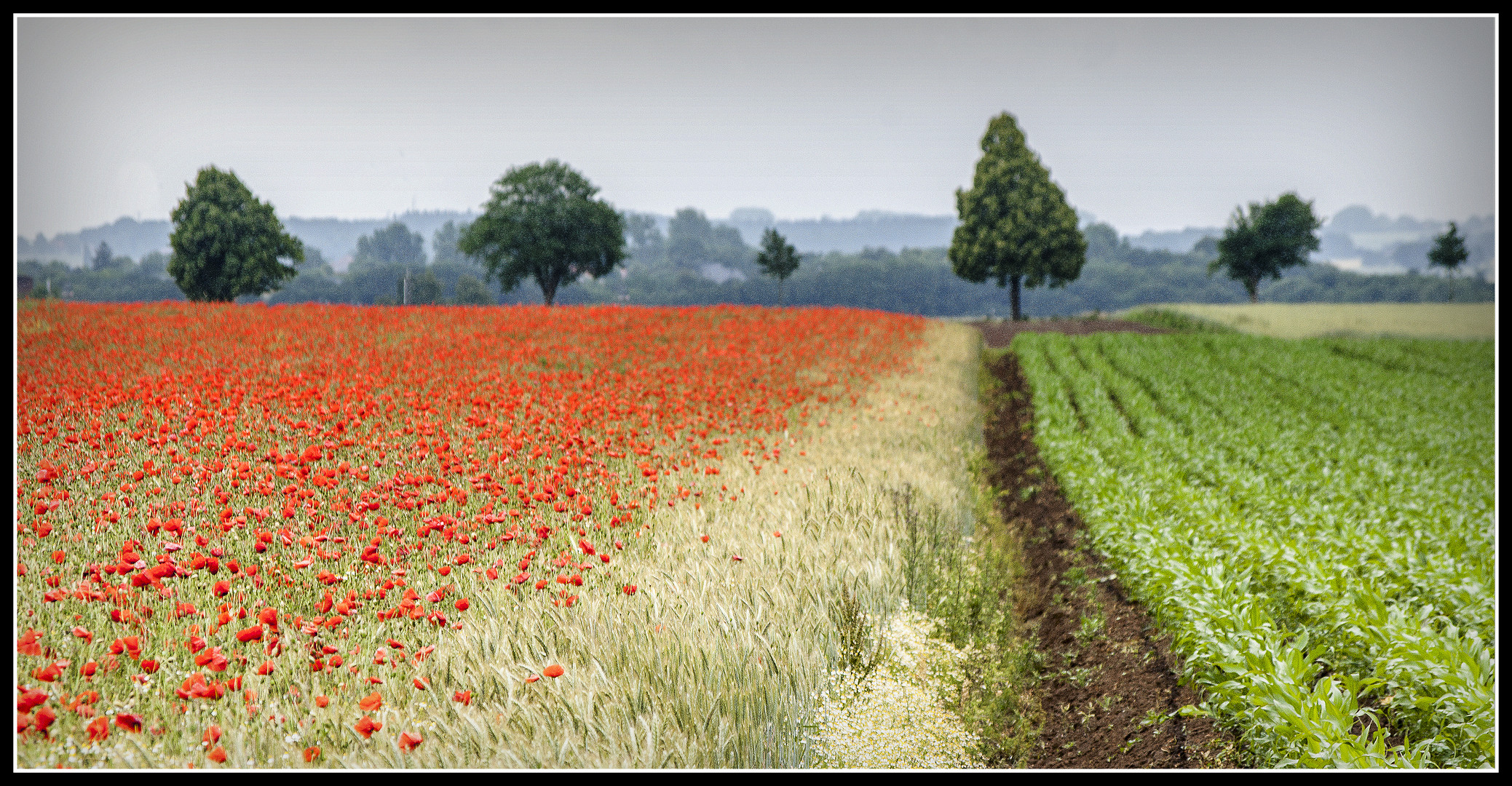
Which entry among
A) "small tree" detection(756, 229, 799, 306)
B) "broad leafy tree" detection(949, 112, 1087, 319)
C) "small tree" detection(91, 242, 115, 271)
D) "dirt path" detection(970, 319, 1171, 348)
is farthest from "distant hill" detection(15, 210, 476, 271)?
"broad leafy tree" detection(949, 112, 1087, 319)

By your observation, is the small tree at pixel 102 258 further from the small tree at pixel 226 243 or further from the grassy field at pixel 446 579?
the grassy field at pixel 446 579

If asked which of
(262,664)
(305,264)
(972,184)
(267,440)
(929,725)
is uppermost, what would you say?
(972,184)

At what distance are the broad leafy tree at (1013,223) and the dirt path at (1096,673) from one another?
35.8 m

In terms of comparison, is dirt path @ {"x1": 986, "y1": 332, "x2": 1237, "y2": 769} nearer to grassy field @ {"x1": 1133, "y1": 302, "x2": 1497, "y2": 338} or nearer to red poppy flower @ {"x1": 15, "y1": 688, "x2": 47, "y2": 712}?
red poppy flower @ {"x1": 15, "y1": 688, "x2": 47, "y2": 712}

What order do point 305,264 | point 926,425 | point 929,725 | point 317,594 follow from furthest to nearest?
1. point 926,425
2. point 305,264
3. point 929,725
4. point 317,594

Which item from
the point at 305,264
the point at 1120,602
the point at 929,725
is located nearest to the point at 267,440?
the point at 305,264

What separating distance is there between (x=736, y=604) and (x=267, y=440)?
11.7 feet

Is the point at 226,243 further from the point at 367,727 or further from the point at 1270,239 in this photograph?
the point at 1270,239

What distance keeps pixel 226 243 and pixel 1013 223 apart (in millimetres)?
41702

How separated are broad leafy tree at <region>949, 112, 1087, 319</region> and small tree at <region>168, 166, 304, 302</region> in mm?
39984

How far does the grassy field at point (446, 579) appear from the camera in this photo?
2.97 meters

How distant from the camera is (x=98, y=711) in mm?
2760

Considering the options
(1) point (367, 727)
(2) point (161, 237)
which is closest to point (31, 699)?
(1) point (367, 727)
